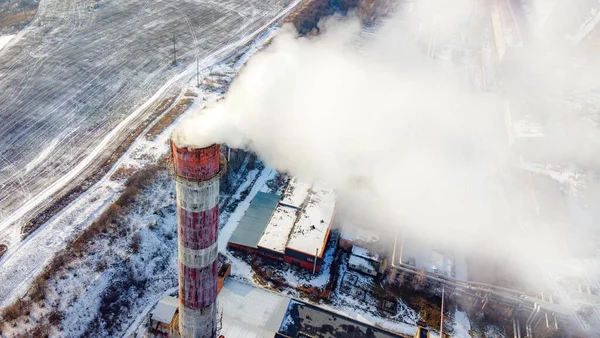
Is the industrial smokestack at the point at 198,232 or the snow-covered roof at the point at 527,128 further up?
the snow-covered roof at the point at 527,128

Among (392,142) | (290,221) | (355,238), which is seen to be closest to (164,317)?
(290,221)

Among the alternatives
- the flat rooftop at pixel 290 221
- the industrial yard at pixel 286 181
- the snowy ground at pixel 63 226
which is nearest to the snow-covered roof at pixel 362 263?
the industrial yard at pixel 286 181

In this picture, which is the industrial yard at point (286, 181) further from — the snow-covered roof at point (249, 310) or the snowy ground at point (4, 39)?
the snowy ground at point (4, 39)

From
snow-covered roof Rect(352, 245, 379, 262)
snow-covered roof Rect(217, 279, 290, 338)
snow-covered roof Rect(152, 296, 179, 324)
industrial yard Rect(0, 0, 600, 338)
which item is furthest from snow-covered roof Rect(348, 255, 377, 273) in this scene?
snow-covered roof Rect(152, 296, 179, 324)

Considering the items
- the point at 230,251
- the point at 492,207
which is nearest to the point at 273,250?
the point at 230,251

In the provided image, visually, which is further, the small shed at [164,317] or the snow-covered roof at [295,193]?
the snow-covered roof at [295,193]

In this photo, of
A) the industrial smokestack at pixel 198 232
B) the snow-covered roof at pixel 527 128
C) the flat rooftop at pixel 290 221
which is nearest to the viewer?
the industrial smokestack at pixel 198 232

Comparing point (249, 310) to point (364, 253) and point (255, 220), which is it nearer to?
point (255, 220)
